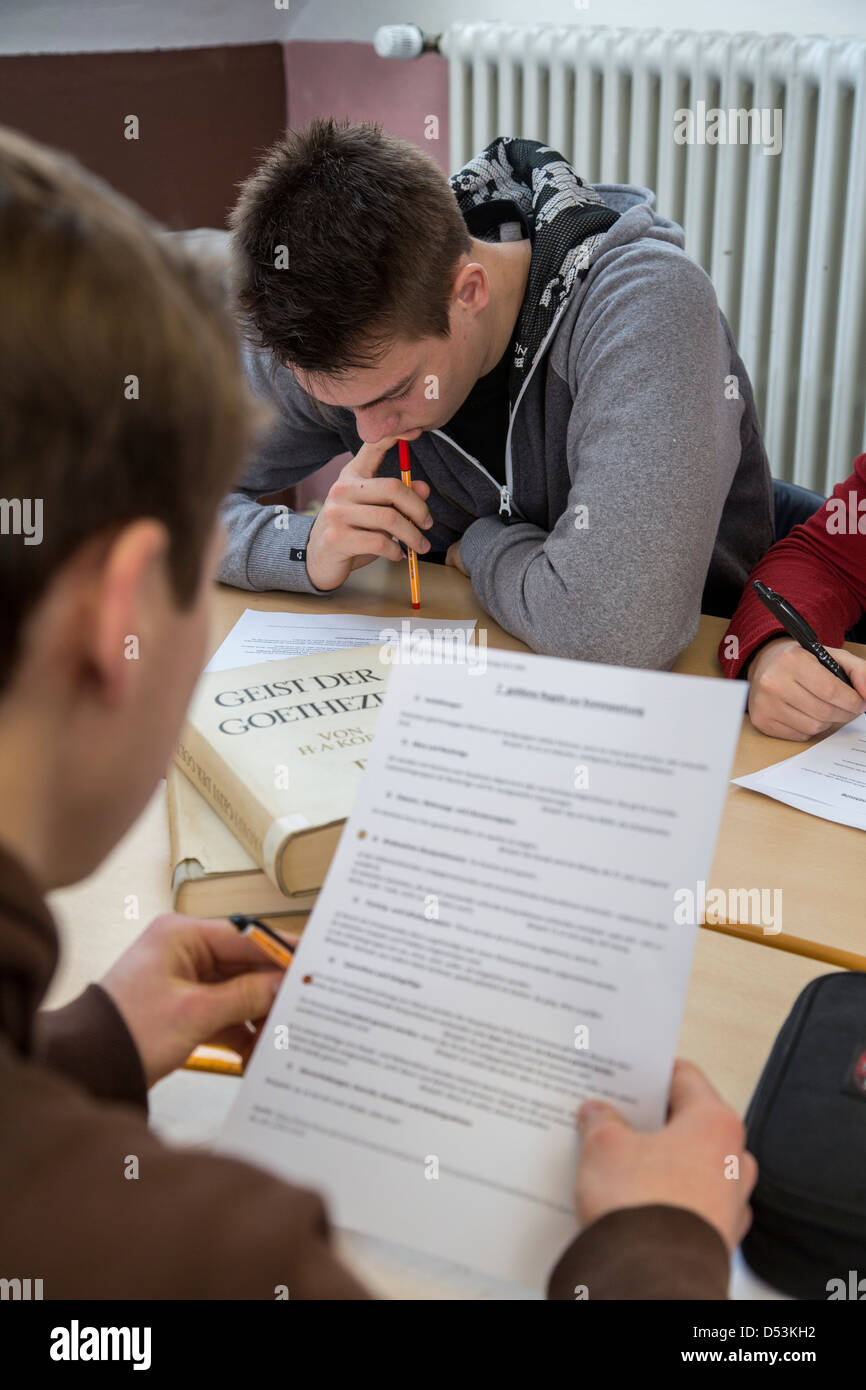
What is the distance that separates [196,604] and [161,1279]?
0.29 metres

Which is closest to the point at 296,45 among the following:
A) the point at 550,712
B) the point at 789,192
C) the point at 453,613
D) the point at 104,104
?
the point at 104,104

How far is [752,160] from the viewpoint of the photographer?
2586 millimetres

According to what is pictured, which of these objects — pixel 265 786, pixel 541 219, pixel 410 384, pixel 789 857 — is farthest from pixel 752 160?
pixel 265 786

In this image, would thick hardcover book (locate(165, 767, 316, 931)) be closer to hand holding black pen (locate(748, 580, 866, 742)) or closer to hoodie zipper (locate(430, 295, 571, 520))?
hand holding black pen (locate(748, 580, 866, 742))

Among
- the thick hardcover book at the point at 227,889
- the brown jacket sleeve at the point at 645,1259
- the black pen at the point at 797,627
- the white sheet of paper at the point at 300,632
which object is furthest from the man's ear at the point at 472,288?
the brown jacket sleeve at the point at 645,1259

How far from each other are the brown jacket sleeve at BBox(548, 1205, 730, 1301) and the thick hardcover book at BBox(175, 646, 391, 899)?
1.17ft

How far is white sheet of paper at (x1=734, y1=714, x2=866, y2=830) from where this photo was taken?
0.99 metres

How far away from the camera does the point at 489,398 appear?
155 centimetres

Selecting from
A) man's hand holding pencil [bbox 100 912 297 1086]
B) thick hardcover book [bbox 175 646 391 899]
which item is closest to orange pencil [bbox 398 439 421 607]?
thick hardcover book [bbox 175 646 391 899]

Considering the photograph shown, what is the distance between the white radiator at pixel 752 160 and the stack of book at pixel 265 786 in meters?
1.90

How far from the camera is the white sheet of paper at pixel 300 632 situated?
1266 mm

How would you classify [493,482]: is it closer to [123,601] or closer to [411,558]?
[411,558]
